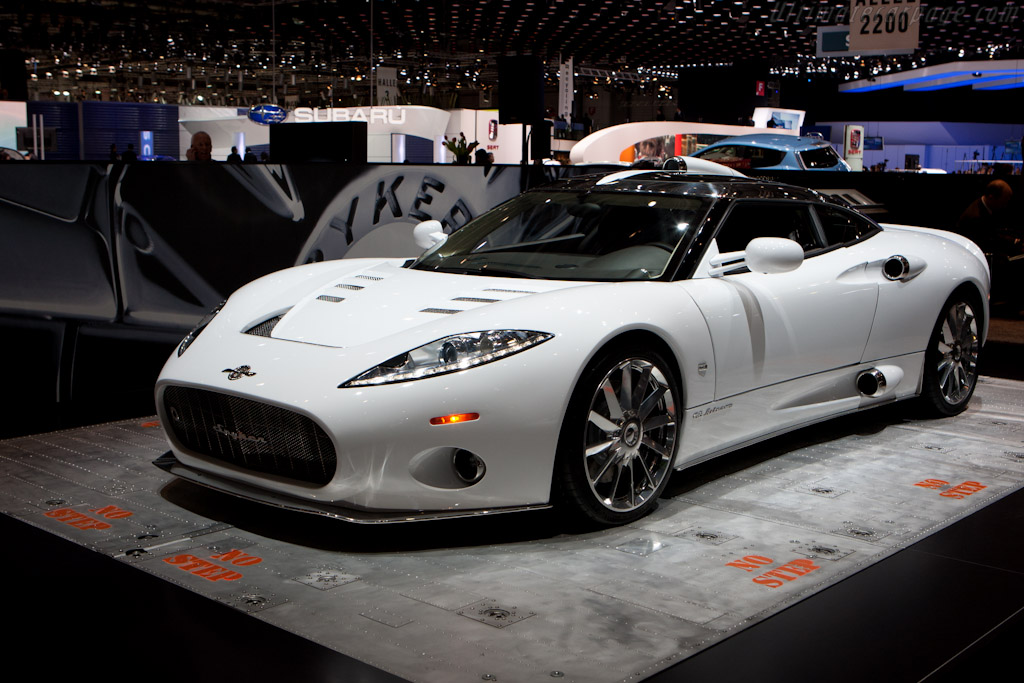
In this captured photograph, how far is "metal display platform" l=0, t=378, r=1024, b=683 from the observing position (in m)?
2.74

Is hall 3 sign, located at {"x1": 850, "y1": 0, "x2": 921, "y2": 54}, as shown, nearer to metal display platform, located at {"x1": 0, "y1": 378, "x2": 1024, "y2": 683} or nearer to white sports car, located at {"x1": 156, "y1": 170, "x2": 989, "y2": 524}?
white sports car, located at {"x1": 156, "y1": 170, "x2": 989, "y2": 524}

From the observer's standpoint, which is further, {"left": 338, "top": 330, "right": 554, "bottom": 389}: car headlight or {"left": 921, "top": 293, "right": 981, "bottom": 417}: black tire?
{"left": 921, "top": 293, "right": 981, "bottom": 417}: black tire

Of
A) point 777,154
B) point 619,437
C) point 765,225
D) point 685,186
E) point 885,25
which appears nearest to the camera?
point 619,437

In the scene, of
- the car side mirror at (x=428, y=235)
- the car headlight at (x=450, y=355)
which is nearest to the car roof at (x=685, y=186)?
the car side mirror at (x=428, y=235)

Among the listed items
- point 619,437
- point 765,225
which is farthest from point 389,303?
point 765,225

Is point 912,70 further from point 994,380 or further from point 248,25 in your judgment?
point 994,380

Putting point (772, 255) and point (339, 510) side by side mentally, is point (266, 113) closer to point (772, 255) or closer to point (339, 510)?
point (772, 255)

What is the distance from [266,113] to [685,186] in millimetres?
10218

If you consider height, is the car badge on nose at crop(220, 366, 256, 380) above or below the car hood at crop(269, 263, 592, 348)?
below

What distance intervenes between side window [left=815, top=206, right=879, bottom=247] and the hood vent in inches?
101

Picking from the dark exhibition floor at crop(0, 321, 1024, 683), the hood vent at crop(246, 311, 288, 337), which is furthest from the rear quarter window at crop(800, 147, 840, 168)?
the hood vent at crop(246, 311, 288, 337)

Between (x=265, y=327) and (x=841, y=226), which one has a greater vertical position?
(x=841, y=226)

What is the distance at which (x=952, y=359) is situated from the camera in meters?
5.49

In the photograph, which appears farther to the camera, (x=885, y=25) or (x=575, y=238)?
(x=885, y=25)
